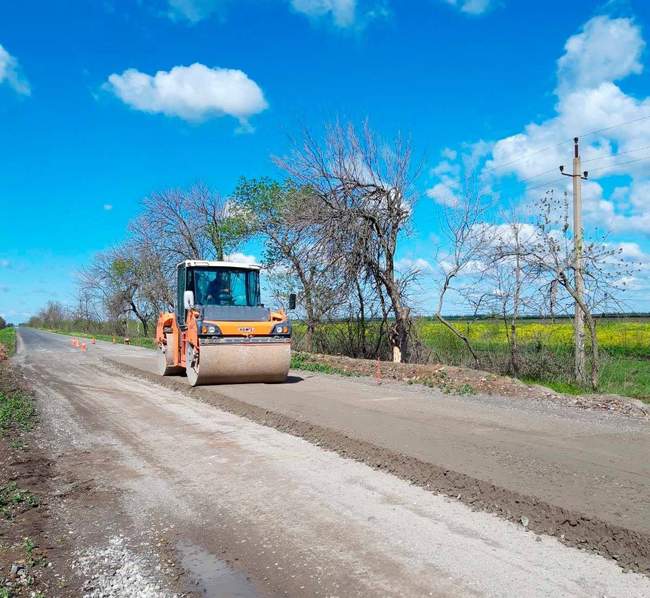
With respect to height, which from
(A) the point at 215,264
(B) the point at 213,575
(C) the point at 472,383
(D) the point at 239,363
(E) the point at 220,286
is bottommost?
(B) the point at 213,575

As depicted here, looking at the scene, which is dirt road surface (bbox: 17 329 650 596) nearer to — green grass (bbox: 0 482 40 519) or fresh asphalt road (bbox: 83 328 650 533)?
fresh asphalt road (bbox: 83 328 650 533)

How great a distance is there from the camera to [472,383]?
1407 cm

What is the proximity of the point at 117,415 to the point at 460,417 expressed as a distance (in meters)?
6.10

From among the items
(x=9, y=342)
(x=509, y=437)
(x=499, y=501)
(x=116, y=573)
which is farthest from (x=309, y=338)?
(x=9, y=342)

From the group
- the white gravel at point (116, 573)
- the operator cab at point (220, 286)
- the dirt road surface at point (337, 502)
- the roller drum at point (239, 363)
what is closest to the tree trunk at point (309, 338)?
the operator cab at point (220, 286)

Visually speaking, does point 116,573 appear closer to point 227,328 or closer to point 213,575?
point 213,575

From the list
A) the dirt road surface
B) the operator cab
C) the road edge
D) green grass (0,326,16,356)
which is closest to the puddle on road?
the dirt road surface

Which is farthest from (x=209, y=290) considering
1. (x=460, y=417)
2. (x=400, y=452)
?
(x=400, y=452)

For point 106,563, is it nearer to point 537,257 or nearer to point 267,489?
point 267,489

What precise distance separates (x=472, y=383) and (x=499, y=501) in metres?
8.43

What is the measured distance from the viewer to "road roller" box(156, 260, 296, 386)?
14125 millimetres

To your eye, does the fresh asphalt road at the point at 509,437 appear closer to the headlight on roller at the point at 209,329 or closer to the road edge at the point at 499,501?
the road edge at the point at 499,501

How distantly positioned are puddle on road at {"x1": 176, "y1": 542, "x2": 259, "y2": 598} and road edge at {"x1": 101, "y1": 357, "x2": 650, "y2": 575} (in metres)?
2.41

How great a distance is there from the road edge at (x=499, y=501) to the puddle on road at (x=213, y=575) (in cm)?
241
